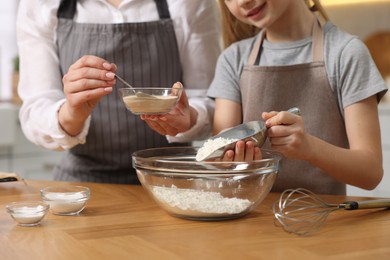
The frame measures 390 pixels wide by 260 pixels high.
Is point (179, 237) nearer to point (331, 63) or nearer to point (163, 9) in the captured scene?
point (331, 63)

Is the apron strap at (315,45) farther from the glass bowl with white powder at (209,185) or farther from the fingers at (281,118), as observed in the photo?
the glass bowl with white powder at (209,185)

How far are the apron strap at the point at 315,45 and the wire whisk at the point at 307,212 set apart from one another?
47cm

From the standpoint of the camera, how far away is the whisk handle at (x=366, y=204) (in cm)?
113

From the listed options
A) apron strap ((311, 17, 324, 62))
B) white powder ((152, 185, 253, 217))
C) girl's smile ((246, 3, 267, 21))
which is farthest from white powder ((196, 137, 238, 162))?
apron strap ((311, 17, 324, 62))

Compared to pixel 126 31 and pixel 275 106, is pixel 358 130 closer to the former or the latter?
pixel 275 106

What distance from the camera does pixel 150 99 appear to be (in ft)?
4.18

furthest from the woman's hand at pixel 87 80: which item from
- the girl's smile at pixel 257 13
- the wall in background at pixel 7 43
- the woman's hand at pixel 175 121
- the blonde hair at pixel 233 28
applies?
the wall in background at pixel 7 43

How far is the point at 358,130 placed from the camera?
1.46 m

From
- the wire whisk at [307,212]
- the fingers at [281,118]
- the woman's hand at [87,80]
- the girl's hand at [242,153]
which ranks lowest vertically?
the wire whisk at [307,212]

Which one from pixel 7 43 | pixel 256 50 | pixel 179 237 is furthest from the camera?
pixel 7 43

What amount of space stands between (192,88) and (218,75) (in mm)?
197

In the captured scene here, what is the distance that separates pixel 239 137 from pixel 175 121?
1.00 ft

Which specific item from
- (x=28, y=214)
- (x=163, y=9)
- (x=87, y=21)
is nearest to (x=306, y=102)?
(x=163, y=9)

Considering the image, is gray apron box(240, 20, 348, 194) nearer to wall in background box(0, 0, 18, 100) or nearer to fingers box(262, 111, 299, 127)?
fingers box(262, 111, 299, 127)
